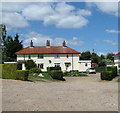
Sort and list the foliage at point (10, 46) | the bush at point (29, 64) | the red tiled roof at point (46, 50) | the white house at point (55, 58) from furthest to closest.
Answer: the foliage at point (10, 46), the red tiled roof at point (46, 50), the white house at point (55, 58), the bush at point (29, 64)

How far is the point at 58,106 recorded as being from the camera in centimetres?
769

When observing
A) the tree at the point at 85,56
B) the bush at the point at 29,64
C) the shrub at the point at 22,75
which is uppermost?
the tree at the point at 85,56

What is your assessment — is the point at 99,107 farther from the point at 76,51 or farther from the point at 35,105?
the point at 76,51

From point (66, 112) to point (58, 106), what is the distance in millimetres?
877

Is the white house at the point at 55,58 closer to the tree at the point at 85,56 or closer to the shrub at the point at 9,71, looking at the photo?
the shrub at the point at 9,71

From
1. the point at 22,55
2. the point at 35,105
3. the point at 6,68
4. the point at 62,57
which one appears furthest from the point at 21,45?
the point at 35,105

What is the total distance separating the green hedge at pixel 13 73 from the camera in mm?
19219

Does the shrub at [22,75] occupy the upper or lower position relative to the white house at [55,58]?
lower

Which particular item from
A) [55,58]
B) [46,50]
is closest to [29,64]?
[46,50]

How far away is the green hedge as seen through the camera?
63.1ft

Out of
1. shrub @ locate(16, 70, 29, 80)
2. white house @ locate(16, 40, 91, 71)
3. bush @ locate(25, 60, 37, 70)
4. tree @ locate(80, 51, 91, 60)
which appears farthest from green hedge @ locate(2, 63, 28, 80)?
tree @ locate(80, 51, 91, 60)

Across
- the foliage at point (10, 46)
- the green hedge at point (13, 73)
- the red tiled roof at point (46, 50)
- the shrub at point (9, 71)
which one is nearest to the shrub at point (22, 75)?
the green hedge at point (13, 73)

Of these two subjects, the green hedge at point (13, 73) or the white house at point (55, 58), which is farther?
the white house at point (55, 58)

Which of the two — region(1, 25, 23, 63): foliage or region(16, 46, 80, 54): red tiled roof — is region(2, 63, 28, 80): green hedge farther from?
region(1, 25, 23, 63): foliage
